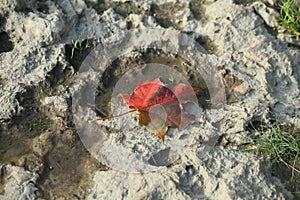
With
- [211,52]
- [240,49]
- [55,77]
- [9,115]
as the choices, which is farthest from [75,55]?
[240,49]

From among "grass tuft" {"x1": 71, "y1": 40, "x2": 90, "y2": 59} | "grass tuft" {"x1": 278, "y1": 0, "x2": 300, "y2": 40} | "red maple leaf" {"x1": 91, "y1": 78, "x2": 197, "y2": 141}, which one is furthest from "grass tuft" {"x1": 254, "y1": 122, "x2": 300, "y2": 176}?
"grass tuft" {"x1": 71, "y1": 40, "x2": 90, "y2": 59}

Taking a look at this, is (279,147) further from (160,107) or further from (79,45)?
(79,45)

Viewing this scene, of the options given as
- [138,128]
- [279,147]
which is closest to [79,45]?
[138,128]

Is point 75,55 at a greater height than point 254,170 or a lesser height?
greater

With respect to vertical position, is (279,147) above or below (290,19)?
below

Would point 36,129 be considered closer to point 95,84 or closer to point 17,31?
point 95,84

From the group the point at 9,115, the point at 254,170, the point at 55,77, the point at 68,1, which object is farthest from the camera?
the point at 68,1

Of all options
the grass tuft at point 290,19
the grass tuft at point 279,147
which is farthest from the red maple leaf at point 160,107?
the grass tuft at point 290,19

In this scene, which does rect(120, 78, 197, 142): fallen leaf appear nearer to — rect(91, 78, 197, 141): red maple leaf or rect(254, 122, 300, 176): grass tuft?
rect(91, 78, 197, 141): red maple leaf
